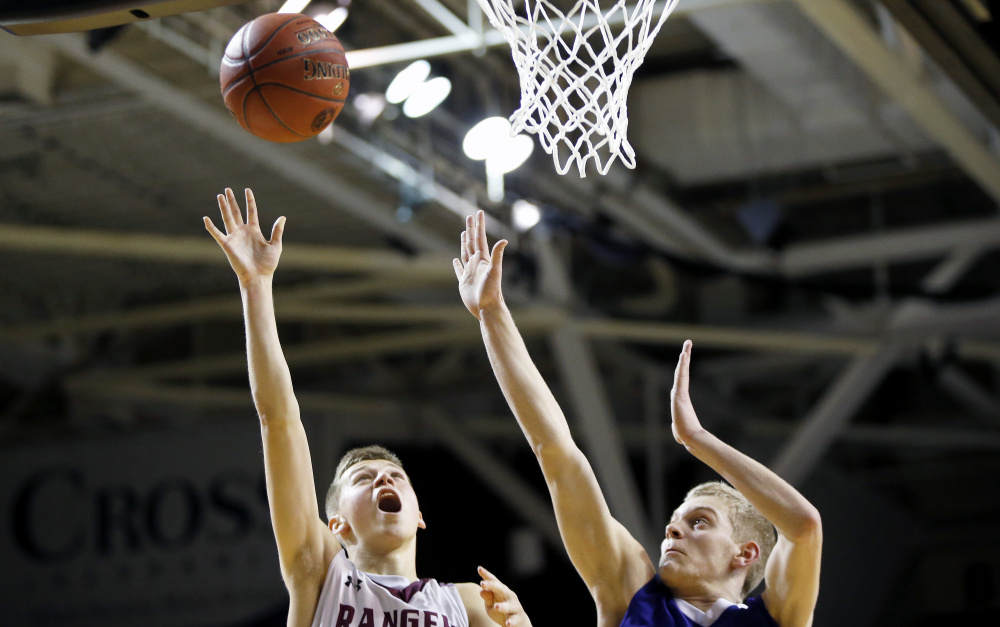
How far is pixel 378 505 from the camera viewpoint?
3.45m

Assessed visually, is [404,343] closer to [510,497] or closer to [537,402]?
[510,497]

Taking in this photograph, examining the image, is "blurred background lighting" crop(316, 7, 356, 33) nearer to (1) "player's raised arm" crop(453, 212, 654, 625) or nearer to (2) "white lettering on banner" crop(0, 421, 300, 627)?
(1) "player's raised arm" crop(453, 212, 654, 625)

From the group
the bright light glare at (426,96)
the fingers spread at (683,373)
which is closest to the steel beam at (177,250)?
the bright light glare at (426,96)

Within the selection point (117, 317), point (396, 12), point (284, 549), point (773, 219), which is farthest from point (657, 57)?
point (284, 549)

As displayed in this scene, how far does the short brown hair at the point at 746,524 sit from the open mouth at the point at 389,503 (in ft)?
2.63

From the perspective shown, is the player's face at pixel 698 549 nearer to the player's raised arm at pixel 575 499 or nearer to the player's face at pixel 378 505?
the player's raised arm at pixel 575 499

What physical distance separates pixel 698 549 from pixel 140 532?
12.2 meters

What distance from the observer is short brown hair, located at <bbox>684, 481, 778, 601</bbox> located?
3.30 metres

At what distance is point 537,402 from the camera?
3309 mm

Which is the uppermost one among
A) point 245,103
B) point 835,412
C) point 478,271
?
point 245,103

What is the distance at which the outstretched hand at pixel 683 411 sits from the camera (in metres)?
3.16

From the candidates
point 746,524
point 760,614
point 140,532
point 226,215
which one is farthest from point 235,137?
point 140,532

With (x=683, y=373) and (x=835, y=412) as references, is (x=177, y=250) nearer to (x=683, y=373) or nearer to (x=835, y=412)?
(x=835, y=412)

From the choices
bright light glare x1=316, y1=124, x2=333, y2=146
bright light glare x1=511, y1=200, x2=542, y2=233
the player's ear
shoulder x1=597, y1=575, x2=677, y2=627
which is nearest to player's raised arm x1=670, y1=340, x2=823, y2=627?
the player's ear
